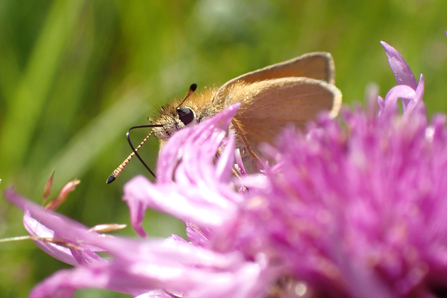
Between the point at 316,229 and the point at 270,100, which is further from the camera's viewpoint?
the point at 270,100

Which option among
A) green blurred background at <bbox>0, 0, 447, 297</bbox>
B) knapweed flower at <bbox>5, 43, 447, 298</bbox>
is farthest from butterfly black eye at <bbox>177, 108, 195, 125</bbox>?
green blurred background at <bbox>0, 0, 447, 297</bbox>

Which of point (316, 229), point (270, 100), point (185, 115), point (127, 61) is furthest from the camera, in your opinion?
point (127, 61)

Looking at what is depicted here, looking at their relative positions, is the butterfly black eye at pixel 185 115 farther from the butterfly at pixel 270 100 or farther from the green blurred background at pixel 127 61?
the green blurred background at pixel 127 61

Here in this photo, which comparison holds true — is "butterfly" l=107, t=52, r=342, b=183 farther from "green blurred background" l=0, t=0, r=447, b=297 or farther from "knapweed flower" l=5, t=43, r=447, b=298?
"green blurred background" l=0, t=0, r=447, b=297

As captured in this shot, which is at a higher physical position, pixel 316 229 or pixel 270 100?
pixel 316 229

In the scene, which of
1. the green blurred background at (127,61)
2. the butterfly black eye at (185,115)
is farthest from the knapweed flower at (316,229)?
the green blurred background at (127,61)

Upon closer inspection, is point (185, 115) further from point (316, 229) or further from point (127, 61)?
point (127, 61)

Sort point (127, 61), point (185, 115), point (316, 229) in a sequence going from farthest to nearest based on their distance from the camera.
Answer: point (127, 61) < point (185, 115) < point (316, 229)

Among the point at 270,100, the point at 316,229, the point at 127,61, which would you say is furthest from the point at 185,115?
the point at 127,61
